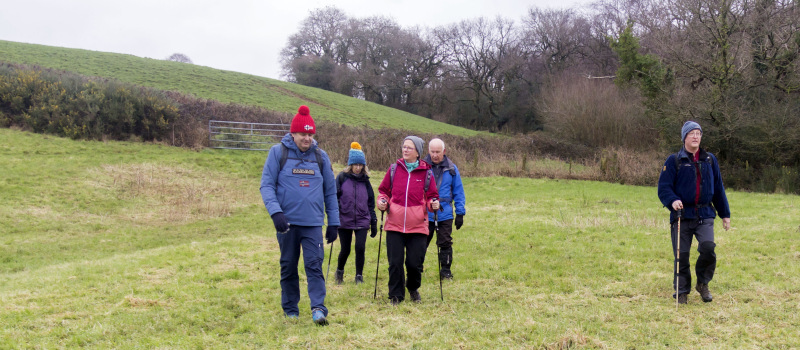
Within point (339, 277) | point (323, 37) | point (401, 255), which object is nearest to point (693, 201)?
point (401, 255)

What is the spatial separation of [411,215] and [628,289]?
119 inches

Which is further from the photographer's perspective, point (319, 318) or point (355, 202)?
point (355, 202)

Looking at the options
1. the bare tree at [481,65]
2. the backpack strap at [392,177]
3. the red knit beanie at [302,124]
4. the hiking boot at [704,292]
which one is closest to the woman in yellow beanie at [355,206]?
the backpack strap at [392,177]

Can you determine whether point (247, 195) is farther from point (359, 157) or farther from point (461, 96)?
point (461, 96)

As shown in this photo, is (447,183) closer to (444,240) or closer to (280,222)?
(444,240)

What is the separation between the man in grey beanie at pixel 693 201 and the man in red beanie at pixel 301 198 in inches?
150

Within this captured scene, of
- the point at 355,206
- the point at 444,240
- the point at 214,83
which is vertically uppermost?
the point at 214,83

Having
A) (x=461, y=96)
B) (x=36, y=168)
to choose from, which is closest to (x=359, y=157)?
(x=36, y=168)

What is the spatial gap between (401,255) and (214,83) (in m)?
44.6

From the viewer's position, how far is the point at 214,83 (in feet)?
155

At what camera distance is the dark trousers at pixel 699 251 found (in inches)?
240

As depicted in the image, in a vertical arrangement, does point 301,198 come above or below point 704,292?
above

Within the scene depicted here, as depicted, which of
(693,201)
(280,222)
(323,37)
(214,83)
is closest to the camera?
(280,222)

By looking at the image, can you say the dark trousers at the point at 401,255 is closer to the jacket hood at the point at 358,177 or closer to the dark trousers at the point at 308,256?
the dark trousers at the point at 308,256
